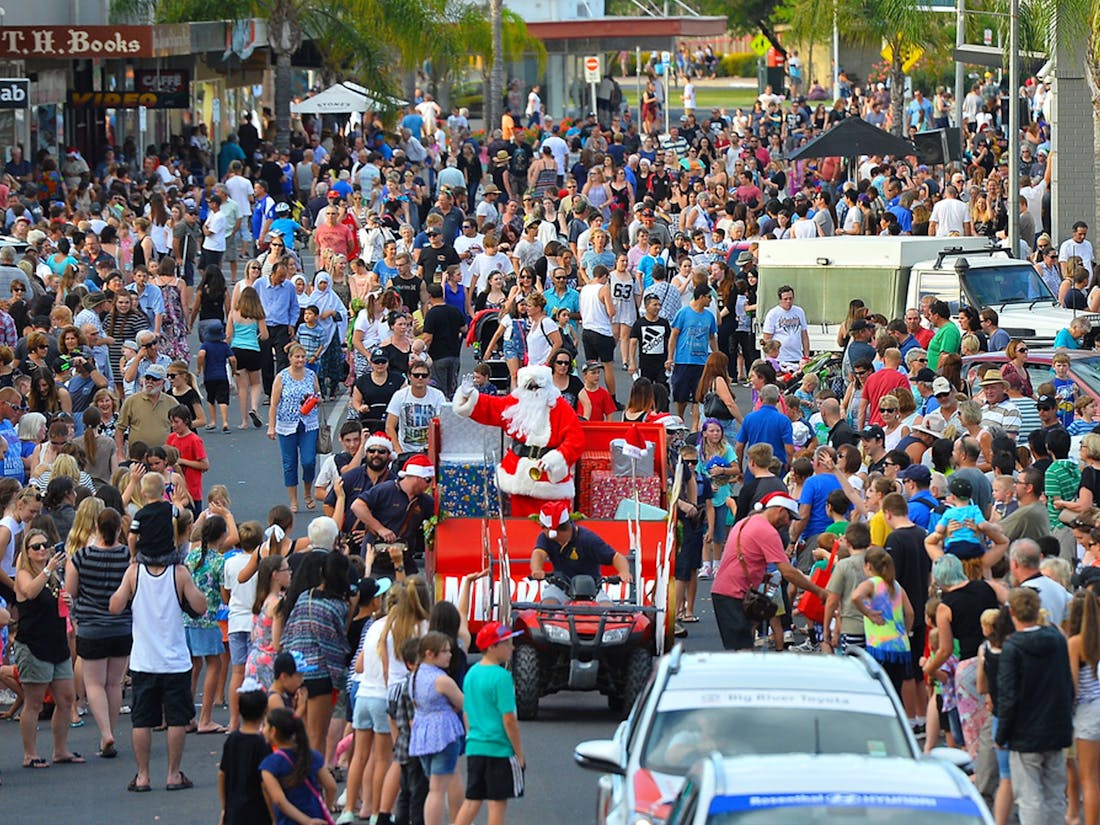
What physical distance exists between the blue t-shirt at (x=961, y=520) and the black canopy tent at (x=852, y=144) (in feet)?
70.0

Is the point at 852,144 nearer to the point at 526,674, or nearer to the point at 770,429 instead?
the point at 770,429

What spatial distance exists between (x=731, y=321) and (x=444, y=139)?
24844 mm

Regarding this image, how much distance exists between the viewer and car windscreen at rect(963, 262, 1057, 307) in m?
23.2

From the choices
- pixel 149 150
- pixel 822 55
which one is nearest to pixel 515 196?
pixel 149 150

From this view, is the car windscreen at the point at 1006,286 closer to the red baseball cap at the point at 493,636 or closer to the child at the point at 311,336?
the child at the point at 311,336

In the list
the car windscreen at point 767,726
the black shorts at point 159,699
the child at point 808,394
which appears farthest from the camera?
the child at point 808,394

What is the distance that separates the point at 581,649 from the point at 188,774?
2.48 metres

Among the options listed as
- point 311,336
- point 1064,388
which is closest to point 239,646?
point 1064,388

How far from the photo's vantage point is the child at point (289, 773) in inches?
364

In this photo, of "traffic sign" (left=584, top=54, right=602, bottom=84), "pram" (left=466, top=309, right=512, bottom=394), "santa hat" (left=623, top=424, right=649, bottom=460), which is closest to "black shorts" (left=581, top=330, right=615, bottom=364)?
"pram" (left=466, top=309, right=512, bottom=394)

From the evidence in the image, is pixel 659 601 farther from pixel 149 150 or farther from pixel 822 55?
pixel 822 55

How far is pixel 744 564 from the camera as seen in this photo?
13.5 m

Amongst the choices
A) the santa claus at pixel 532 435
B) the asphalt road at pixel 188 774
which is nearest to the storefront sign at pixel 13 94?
the santa claus at pixel 532 435

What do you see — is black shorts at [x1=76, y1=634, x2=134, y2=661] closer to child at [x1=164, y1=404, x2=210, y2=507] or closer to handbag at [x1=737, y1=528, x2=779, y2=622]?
handbag at [x1=737, y1=528, x2=779, y2=622]
